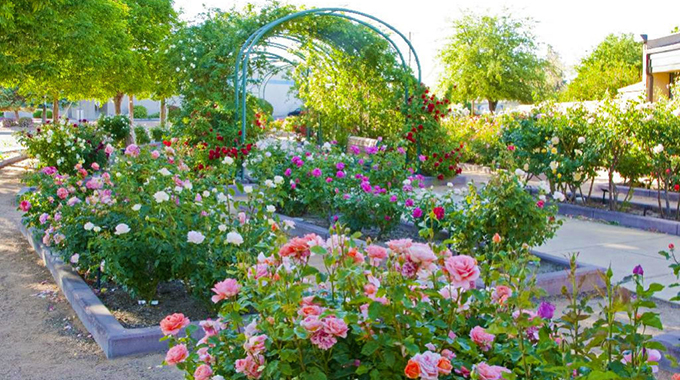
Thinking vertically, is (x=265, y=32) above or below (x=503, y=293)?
above

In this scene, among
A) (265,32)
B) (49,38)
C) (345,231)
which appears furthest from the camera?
(265,32)

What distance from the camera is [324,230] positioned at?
7824 mm

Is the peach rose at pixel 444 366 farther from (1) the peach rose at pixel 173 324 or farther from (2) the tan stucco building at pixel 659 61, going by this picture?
(2) the tan stucco building at pixel 659 61

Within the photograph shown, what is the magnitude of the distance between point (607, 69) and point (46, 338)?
31152 mm

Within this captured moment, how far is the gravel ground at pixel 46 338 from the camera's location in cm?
A: 409

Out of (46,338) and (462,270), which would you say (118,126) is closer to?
(46,338)

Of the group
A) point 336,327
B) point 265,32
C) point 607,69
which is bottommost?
point 336,327

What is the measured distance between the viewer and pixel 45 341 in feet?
15.3

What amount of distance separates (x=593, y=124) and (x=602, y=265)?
350 cm

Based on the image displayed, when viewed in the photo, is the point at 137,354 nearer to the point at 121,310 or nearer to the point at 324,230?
the point at 121,310

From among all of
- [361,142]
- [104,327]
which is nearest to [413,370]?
[104,327]

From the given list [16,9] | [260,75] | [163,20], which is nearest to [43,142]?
[16,9]

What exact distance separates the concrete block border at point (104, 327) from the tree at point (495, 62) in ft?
89.1

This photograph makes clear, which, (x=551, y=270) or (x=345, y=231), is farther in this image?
(x=551, y=270)
